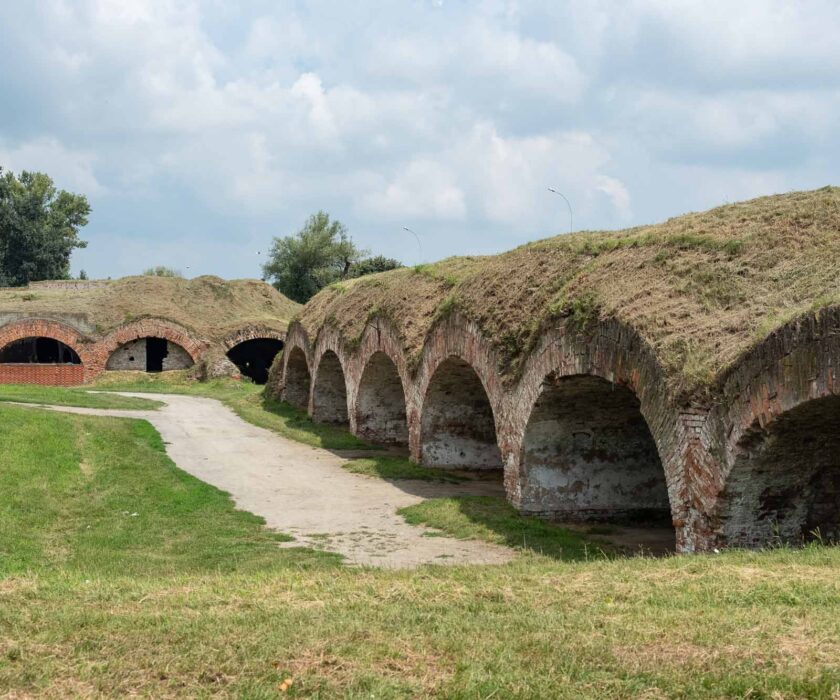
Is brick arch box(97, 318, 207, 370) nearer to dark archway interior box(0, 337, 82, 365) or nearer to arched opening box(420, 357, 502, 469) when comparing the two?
dark archway interior box(0, 337, 82, 365)

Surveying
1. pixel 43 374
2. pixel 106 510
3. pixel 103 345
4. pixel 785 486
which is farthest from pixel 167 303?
pixel 785 486

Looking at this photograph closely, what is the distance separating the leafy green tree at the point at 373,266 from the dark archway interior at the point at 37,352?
14.4 metres

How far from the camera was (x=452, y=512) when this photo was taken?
11.9 meters

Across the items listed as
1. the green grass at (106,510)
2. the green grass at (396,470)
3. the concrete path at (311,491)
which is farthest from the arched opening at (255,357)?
the green grass at (396,470)

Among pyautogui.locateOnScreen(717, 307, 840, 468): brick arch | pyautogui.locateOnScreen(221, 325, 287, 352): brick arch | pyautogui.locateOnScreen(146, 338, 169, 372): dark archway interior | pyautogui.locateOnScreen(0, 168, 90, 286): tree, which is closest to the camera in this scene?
pyautogui.locateOnScreen(717, 307, 840, 468): brick arch

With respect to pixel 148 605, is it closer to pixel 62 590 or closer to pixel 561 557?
pixel 62 590

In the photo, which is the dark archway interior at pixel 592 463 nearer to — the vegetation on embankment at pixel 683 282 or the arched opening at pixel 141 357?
the vegetation on embankment at pixel 683 282

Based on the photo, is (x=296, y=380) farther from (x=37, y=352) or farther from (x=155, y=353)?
(x=37, y=352)

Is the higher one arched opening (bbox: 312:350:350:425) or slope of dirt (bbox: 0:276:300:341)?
slope of dirt (bbox: 0:276:300:341)

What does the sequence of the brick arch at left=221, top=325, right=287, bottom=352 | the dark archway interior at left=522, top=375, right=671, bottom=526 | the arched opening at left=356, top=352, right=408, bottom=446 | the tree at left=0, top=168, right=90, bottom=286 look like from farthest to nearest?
1. the tree at left=0, top=168, right=90, bottom=286
2. the brick arch at left=221, top=325, right=287, bottom=352
3. the arched opening at left=356, top=352, right=408, bottom=446
4. the dark archway interior at left=522, top=375, right=671, bottom=526

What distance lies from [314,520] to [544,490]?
3.01 meters

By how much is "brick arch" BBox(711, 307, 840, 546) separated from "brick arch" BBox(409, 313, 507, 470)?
467cm

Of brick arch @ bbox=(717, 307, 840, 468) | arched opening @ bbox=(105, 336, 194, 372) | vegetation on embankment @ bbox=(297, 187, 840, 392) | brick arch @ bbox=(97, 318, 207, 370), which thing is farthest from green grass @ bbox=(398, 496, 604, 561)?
arched opening @ bbox=(105, 336, 194, 372)

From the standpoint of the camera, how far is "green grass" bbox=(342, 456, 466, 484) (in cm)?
1496
